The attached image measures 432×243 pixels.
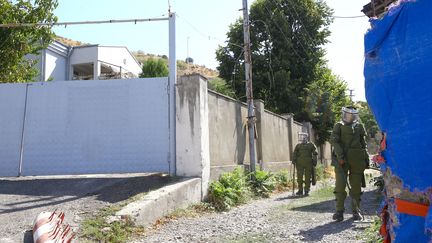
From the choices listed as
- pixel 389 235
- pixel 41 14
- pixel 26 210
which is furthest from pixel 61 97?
pixel 389 235

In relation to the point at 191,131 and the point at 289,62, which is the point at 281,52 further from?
the point at 191,131

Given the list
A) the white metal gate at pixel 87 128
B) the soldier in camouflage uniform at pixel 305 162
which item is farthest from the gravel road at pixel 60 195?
the soldier in camouflage uniform at pixel 305 162

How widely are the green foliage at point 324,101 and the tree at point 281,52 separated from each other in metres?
0.42

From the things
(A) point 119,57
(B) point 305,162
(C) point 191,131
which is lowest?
(B) point 305,162

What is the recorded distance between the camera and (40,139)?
840 centimetres

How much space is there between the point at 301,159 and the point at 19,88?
7.29 metres

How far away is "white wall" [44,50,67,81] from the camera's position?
2459 cm

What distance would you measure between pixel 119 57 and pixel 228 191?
82.0ft

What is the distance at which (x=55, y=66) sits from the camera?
25516 mm

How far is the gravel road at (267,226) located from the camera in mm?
5312

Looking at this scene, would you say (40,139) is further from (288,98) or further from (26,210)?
(288,98)

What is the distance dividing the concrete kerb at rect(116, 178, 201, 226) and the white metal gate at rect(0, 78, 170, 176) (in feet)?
2.74

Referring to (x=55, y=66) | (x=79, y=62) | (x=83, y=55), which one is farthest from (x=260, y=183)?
(x=83, y=55)

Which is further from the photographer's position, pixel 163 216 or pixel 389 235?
pixel 163 216
